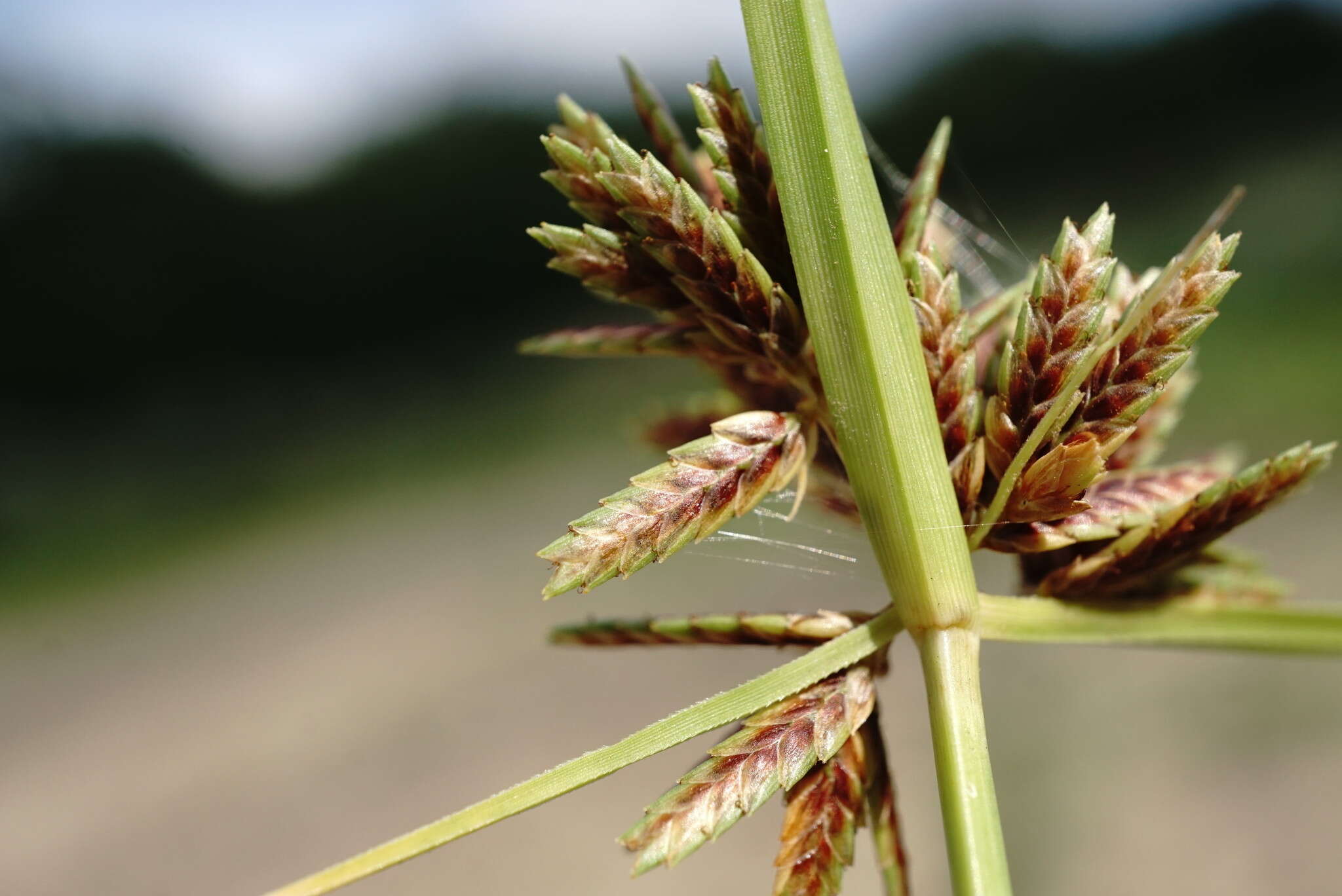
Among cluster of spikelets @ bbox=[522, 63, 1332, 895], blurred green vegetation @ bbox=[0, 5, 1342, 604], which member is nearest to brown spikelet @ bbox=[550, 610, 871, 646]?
cluster of spikelets @ bbox=[522, 63, 1332, 895]

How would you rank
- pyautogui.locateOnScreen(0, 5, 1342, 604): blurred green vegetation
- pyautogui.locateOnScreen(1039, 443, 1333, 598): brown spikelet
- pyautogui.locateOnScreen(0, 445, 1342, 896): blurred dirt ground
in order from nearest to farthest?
pyautogui.locateOnScreen(1039, 443, 1333, 598): brown spikelet, pyautogui.locateOnScreen(0, 445, 1342, 896): blurred dirt ground, pyautogui.locateOnScreen(0, 5, 1342, 604): blurred green vegetation

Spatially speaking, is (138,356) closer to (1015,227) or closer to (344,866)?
(1015,227)

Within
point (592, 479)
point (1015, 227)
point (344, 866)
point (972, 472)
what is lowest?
point (344, 866)

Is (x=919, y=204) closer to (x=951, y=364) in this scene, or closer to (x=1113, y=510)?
(x=951, y=364)

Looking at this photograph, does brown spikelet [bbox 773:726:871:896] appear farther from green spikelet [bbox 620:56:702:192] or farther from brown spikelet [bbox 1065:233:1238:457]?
green spikelet [bbox 620:56:702:192]

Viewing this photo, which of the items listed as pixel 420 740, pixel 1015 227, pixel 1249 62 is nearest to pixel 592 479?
pixel 420 740
